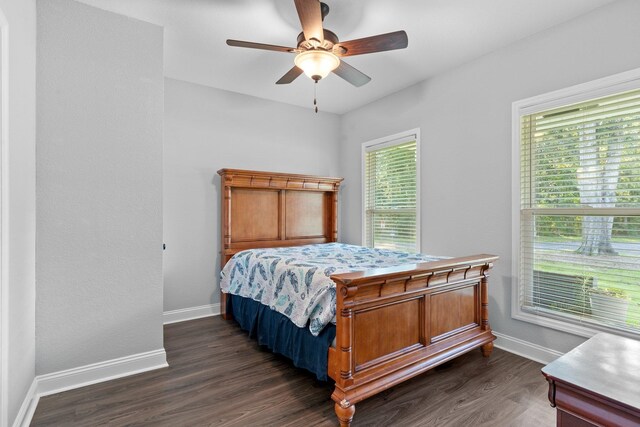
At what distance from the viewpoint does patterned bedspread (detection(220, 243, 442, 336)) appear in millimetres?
2123

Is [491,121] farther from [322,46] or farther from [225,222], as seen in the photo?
[225,222]

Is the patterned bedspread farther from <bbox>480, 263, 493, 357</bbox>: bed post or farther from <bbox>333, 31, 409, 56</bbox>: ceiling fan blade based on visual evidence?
<bbox>333, 31, 409, 56</bbox>: ceiling fan blade

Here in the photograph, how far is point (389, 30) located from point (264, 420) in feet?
9.73

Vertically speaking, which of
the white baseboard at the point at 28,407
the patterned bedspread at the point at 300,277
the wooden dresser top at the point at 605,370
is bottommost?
the white baseboard at the point at 28,407

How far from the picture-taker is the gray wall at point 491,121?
2.39 metres

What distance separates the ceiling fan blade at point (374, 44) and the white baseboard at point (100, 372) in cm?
267

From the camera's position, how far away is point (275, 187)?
4.14 meters

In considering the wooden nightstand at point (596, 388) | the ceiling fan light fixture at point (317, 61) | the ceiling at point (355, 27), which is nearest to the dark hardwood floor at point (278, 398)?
the wooden nightstand at point (596, 388)

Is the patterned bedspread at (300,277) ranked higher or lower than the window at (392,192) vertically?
lower

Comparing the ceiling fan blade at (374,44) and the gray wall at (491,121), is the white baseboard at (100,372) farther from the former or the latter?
the gray wall at (491,121)

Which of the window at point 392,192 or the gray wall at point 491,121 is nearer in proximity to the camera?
the gray wall at point 491,121

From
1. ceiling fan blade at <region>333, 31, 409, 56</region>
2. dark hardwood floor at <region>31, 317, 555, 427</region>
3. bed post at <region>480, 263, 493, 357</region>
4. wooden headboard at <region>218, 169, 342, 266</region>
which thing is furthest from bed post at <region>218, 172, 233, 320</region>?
bed post at <region>480, 263, 493, 357</region>

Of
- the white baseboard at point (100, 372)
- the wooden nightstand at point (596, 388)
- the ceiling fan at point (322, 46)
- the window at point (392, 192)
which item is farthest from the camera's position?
the window at point (392, 192)

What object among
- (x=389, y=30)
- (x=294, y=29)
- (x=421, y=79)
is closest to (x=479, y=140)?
(x=421, y=79)
